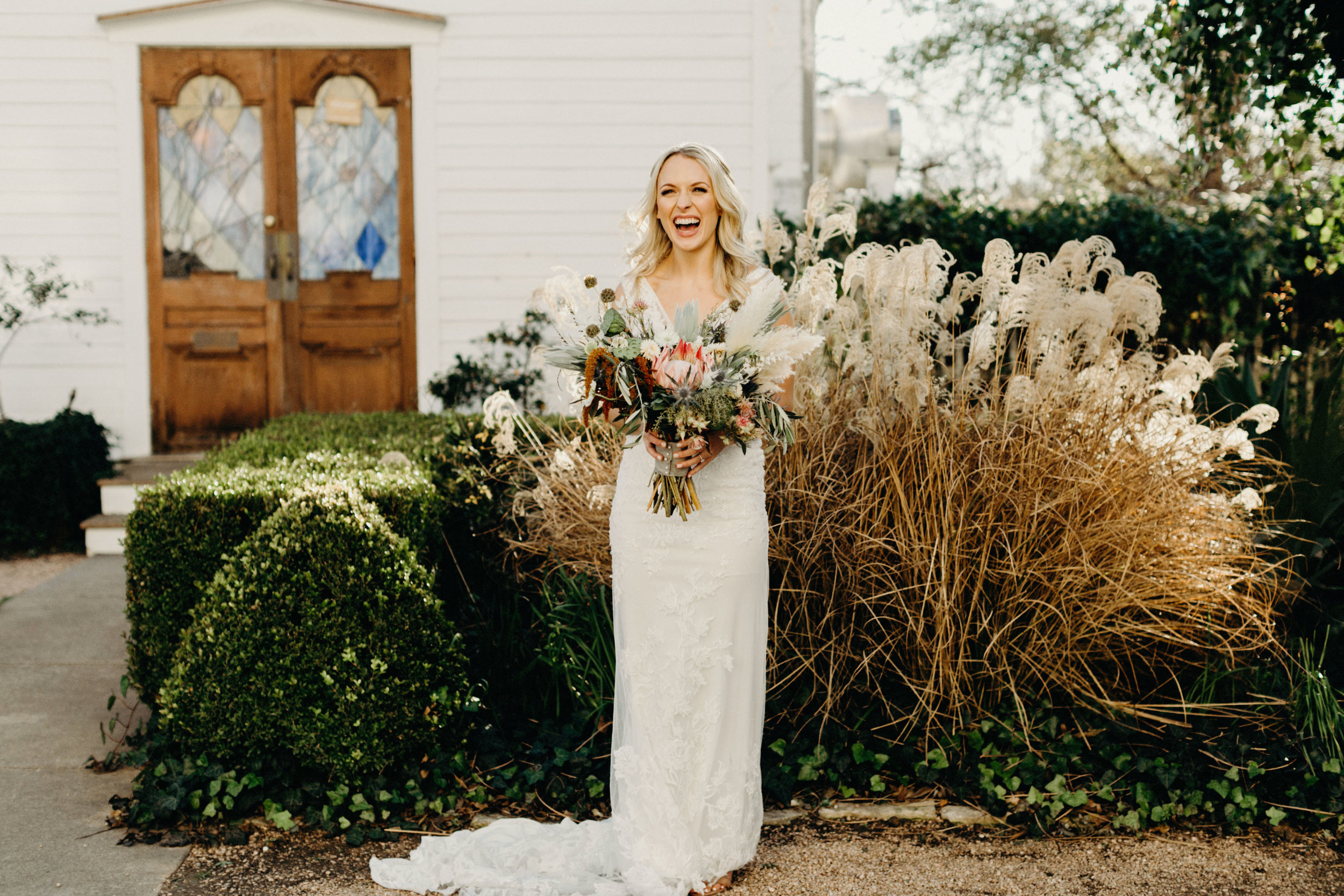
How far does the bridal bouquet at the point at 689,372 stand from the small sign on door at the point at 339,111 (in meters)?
5.91

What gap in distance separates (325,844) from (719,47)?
6553mm

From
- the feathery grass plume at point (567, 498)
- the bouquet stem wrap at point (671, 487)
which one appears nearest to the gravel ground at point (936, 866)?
the bouquet stem wrap at point (671, 487)

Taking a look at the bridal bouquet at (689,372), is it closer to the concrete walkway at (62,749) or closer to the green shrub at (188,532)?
the green shrub at (188,532)

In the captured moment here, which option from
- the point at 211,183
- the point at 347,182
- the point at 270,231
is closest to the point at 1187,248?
the point at 347,182

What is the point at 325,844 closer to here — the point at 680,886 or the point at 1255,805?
the point at 680,886

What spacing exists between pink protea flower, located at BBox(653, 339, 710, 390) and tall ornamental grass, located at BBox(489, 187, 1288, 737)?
1.05 m

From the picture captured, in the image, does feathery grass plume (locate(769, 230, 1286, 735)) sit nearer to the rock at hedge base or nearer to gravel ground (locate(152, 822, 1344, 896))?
gravel ground (locate(152, 822, 1344, 896))

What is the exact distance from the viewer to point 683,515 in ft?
9.81

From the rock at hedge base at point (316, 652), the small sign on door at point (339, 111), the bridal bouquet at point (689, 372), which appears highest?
the small sign on door at point (339, 111)

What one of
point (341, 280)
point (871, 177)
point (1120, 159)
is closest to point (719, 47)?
point (871, 177)

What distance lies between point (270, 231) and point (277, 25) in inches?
59.6

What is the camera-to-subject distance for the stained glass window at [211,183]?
803 cm

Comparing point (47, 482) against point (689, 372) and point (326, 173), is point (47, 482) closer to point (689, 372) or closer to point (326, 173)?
point (326, 173)

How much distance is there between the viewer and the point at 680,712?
3057mm
